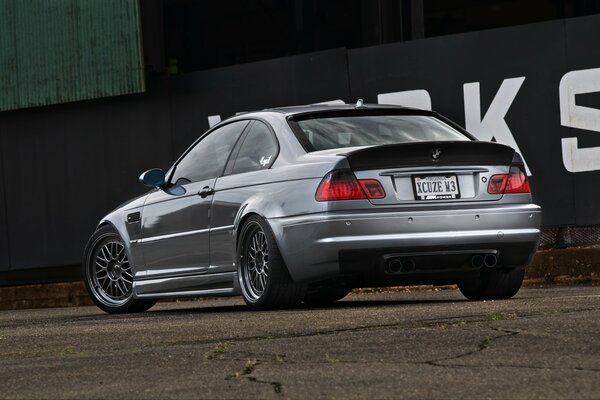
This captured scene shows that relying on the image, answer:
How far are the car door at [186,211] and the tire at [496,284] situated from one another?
6.42ft

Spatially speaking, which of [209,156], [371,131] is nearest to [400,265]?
[371,131]

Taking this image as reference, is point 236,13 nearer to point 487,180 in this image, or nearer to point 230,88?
point 230,88

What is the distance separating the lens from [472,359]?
18.4 ft

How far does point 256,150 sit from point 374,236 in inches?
56.0

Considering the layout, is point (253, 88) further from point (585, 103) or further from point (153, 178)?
point (153, 178)

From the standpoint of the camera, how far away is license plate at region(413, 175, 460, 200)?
29.1 ft

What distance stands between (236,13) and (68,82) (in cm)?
1516

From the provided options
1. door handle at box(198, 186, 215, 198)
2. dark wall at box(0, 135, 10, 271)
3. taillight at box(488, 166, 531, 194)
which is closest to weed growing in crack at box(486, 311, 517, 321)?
taillight at box(488, 166, 531, 194)

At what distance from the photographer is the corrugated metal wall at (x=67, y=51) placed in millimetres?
17375

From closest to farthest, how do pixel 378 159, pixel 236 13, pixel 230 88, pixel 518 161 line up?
pixel 378 159 < pixel 518 161 < pixel 230 88 < pixel 236 13

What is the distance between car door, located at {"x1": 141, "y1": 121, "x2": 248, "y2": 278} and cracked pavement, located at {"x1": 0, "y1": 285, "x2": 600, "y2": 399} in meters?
1.49

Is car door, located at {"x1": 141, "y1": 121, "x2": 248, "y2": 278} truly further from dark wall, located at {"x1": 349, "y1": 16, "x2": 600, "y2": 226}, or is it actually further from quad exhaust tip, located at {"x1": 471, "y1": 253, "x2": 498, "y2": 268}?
dark wall, located at {"x1": 349, "y1": 16, "x2": 600, "y2": 226}

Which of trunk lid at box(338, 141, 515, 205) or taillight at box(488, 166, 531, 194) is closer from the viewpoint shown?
trunk lid at box(338, 141, 515, 205)

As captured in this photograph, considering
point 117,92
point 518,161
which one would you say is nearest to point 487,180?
point 518,161
